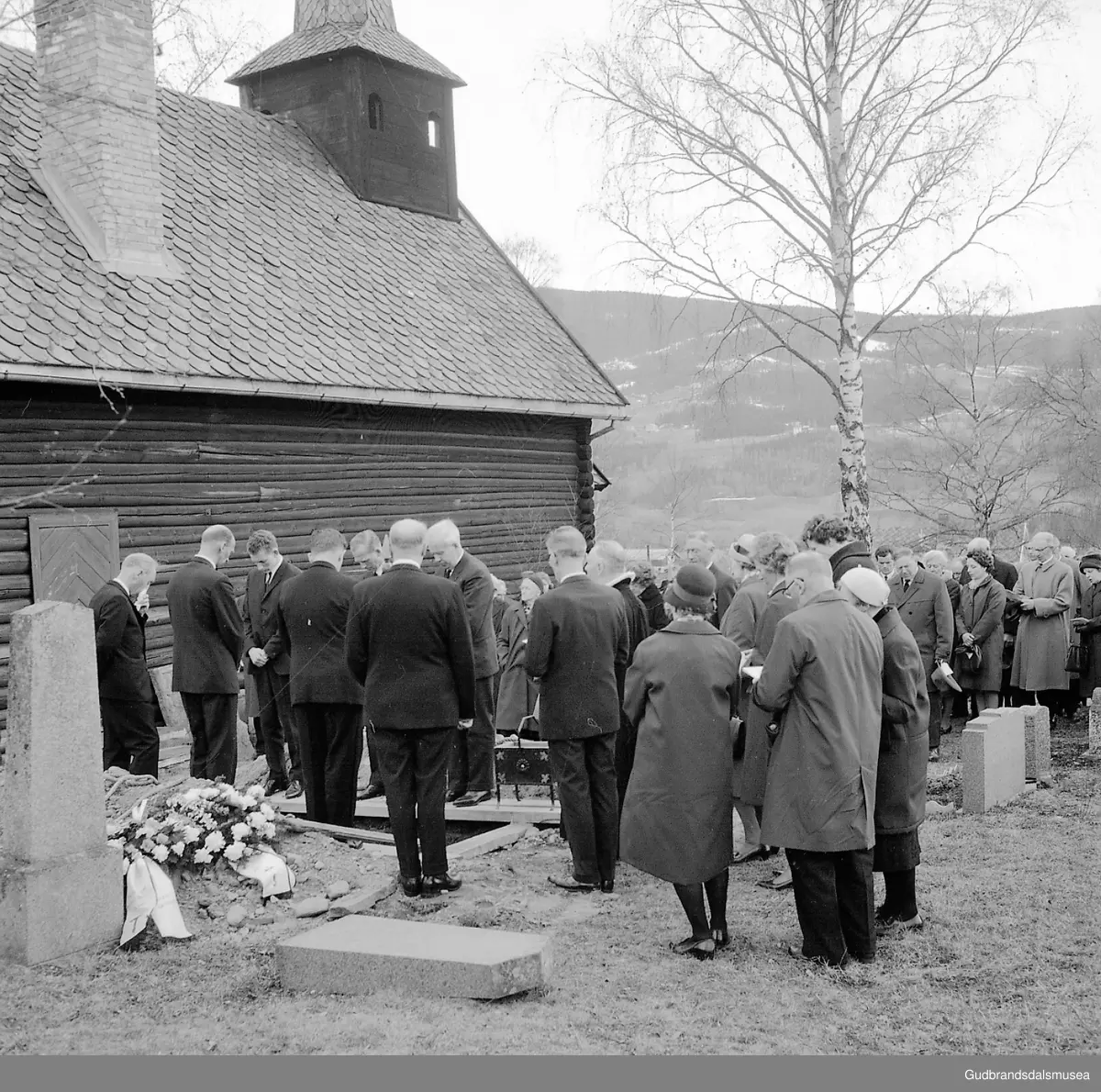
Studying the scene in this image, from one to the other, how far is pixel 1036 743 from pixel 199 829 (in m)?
5.88

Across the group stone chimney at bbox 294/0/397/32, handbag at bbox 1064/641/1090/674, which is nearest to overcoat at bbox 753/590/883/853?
handbag at bbox 1064/641/1090/674

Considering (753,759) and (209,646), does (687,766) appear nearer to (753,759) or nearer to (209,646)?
(753,759)

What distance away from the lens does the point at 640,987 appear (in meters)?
5.12

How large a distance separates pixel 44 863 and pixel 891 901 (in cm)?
402

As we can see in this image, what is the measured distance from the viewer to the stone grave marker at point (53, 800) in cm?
557

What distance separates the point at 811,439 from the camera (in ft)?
285

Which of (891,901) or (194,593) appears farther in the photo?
(194,593)

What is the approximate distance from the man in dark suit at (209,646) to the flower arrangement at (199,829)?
Answer: 1758 mm

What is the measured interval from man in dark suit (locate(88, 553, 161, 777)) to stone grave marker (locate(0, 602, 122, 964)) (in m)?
2.64

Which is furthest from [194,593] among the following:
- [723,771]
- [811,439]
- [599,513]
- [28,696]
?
[811,439]

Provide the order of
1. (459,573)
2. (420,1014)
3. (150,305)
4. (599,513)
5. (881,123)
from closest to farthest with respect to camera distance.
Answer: (420,1014) < (459,573) < (150,305) < (881,123) < (599,513)

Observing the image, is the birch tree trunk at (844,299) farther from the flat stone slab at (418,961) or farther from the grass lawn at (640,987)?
the flat stone slab at (418,961)

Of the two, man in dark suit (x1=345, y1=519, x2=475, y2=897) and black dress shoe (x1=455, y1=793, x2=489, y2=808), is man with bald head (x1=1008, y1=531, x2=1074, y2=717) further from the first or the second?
man in dark suit (x1=345, y1=519, x2=475, y2=897)

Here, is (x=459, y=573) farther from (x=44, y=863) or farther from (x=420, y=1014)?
(x=420, y=1014)
